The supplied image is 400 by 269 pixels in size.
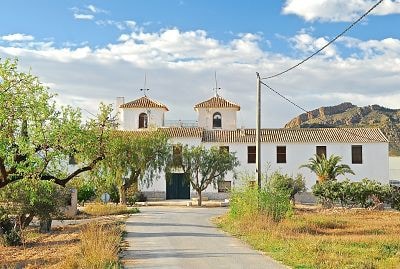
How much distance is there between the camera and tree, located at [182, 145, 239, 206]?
A: 43.1m

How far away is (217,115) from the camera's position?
56.3m

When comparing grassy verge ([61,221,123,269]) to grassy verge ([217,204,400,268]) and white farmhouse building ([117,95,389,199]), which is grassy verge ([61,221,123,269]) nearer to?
grassy verge ([217,204,400,268])

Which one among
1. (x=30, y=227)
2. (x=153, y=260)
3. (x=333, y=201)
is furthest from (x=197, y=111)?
(x=153, y=260)

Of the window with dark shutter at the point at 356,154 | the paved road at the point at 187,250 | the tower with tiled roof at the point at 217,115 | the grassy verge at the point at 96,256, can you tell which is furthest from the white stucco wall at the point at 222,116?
the grassy verge at the point at 96,256

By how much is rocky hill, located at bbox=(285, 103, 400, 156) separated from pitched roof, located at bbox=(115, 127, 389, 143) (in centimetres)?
2609

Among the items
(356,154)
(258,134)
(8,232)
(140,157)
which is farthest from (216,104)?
(8,232)

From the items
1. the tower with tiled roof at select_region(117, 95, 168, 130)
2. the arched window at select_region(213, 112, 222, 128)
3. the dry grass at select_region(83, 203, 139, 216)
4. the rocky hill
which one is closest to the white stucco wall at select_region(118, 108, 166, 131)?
the tower with tiled roof at select_region(117, 95, 168, 130)

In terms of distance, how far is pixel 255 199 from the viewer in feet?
71.3

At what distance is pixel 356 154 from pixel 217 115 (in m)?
13.5

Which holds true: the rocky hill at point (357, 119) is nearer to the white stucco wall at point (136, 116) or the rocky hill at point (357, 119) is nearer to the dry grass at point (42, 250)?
the white stucco wall at point (136, 116)

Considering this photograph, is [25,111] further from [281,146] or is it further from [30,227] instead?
[281,146]

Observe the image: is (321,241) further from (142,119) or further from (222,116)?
(142,119)

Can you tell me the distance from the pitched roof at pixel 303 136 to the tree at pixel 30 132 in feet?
112

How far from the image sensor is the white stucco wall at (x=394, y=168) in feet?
193
